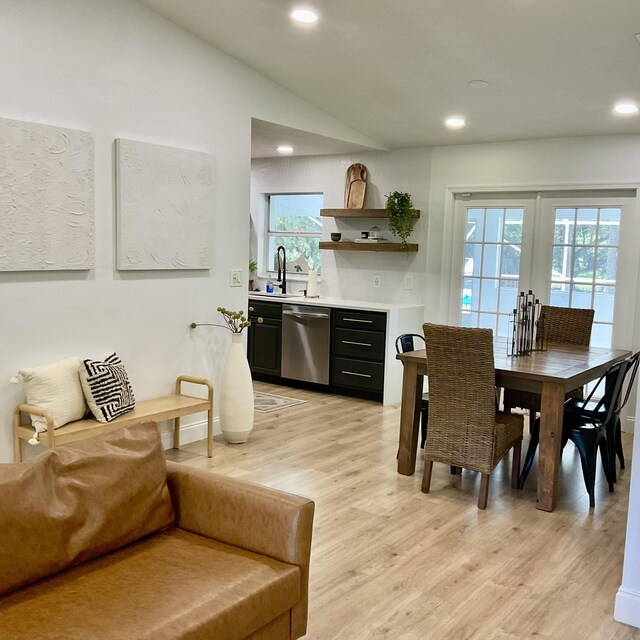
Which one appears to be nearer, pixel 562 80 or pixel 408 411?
pixel 408 411

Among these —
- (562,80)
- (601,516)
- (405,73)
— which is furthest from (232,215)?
(601,516)

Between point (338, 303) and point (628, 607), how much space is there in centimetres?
412

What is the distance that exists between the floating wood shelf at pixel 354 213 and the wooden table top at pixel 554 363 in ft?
6.87

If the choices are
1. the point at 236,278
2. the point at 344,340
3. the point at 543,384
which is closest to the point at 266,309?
the point at 344,340

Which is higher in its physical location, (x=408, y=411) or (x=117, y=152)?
(x=117, y=152)

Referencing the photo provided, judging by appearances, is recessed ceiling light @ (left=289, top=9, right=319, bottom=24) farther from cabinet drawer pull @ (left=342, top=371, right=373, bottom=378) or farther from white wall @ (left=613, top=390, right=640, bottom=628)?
cabinet drawer pull @ (left=342, top=371, right=373, bottom=378)

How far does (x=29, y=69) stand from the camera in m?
3.81

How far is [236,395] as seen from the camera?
16.1ft

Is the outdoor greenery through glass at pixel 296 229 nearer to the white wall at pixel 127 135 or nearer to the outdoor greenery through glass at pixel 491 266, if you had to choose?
the outdoor greenery through glass at pixel 491 266

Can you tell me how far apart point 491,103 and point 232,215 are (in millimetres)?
2046

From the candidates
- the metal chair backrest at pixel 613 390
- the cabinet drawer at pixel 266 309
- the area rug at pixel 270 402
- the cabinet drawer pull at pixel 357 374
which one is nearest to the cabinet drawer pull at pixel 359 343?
the cabinet drawer pull at pixel 357 374

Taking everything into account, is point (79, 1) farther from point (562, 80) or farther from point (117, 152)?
point (562, 80)

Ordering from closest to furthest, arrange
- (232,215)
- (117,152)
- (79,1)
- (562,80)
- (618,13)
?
(618,13) → (79,1) → (117,152) → (562,80) → (232,215)

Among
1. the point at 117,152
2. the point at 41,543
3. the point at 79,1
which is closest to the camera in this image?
the point at 41,543
